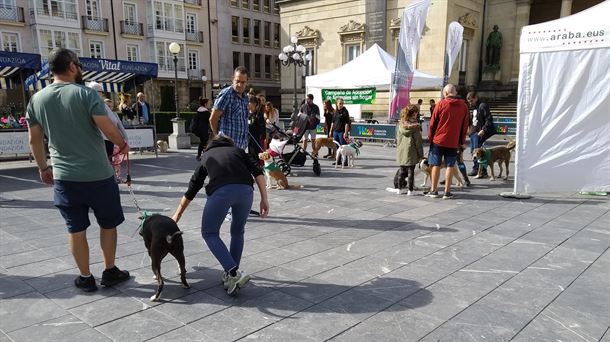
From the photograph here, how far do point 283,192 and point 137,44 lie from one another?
3493cm

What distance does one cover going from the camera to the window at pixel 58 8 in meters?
31.7

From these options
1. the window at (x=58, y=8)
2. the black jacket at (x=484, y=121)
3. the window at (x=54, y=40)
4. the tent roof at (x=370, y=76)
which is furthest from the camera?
the window at (x=54, y=40)

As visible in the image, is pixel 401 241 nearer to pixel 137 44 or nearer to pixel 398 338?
pixel 398 338

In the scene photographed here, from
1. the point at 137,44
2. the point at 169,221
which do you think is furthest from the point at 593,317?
the point at 137,44

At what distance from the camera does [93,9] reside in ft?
113

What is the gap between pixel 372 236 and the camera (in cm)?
508

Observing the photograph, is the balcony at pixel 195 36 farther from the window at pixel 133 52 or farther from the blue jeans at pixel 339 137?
the blue jeans at pixel 339 137

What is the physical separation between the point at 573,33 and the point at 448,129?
2.16 m

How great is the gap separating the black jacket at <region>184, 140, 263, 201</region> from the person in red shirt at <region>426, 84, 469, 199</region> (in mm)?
4374

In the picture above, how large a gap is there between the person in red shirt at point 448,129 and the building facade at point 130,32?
24322mm

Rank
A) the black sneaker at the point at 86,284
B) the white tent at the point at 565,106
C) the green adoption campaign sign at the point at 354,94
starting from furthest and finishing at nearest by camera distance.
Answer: the green adoption campaign sign at the point at 354,94 → the white tent at the point at 565,106 → the black sneaker at the point at 86,284

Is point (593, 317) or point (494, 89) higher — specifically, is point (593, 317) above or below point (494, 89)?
below

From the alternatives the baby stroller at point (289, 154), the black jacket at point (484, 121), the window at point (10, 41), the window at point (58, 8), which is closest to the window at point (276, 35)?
the window at point (58, 8)

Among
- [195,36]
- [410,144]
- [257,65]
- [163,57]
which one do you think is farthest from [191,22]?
[410,144]
